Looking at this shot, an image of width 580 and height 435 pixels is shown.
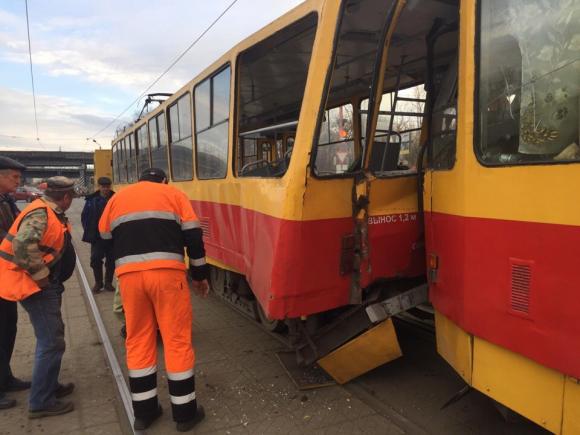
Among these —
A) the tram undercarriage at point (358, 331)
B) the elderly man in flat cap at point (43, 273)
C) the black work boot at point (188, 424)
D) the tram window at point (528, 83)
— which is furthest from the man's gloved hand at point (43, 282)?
the tram window at point (528, 83)

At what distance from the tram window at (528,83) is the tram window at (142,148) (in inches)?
263

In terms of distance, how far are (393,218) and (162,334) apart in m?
1.76

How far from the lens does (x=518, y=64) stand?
228 cm

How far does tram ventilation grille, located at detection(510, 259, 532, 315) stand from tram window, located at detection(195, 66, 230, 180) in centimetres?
286

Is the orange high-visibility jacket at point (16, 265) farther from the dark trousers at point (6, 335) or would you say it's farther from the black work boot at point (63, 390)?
the black work boot at point (63, 390)

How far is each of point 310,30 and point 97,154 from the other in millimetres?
13900

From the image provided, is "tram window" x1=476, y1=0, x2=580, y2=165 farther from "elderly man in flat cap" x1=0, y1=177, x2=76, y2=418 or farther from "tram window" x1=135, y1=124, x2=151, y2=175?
"tram window" x1=135, y1=124, x2=151, y2=175

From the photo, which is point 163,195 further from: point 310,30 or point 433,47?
point 433,47

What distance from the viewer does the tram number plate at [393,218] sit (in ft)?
10.3

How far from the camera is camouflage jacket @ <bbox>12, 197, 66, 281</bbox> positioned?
3.25 m

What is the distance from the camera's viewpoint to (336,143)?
397 cm

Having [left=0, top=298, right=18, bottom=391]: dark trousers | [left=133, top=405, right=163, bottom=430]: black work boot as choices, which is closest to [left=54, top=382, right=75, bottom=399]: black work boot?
[left=0, top=298, right=18, bottom=391]: dark trousers

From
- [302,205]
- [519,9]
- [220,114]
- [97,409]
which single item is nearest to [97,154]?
[220,114]

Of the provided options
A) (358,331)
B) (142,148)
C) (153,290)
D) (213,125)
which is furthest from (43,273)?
(142,148)
